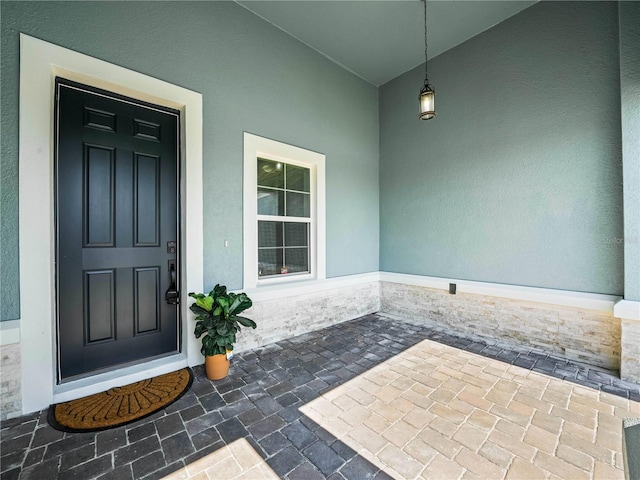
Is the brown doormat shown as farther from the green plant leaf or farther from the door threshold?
the green plant leaf

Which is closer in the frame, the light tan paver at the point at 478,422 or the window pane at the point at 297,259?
the light tan paver at the point at 478,422

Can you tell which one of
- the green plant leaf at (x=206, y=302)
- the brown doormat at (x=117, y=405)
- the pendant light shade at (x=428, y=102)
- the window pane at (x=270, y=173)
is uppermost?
the pendant light shade at (x=428, y=102)

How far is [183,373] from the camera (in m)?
2.69

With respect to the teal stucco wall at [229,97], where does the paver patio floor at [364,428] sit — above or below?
below

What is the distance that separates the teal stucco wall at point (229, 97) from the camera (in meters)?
2.07

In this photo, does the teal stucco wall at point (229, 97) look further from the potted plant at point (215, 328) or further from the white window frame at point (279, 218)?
the potted plant at point (215, 328)

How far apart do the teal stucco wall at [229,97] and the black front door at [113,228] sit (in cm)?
33

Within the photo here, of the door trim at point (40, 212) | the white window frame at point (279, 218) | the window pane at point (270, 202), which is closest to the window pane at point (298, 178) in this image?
the white window frame at point (279, 218)

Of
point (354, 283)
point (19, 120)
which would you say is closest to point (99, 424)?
point (19, 120)

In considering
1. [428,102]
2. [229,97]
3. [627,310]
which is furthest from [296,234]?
[627,310]

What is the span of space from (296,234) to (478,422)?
9.51 ft

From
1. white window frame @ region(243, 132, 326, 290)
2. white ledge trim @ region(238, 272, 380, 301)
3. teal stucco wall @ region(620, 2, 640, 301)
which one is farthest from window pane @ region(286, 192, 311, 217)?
teal stucco wall @ region(620, 2, 640, 301)

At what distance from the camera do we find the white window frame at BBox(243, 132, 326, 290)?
329cm

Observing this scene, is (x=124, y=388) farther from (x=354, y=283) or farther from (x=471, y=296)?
(x=471, y=296)
